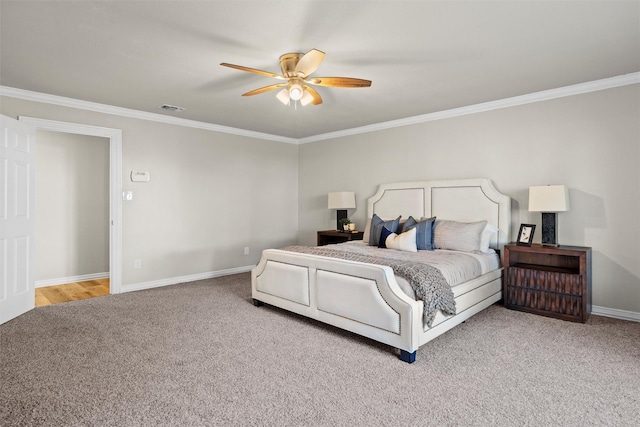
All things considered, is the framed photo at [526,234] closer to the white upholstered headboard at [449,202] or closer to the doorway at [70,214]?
the white upholstered headboard at [449,202]

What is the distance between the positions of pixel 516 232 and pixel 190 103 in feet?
13.7

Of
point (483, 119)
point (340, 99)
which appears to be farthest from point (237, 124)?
point (483, 119)

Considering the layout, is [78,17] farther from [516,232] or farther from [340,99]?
Result: [516,232]

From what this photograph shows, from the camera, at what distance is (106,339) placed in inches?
116

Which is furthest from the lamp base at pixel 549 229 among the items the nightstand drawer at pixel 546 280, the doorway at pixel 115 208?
the doorway at pixel 115 208

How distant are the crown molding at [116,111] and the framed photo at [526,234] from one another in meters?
4.12

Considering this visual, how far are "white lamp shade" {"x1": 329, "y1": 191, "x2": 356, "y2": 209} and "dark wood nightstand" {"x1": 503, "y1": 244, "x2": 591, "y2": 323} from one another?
2.39 metres

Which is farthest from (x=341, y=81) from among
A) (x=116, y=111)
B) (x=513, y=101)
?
(x=116, y=111)

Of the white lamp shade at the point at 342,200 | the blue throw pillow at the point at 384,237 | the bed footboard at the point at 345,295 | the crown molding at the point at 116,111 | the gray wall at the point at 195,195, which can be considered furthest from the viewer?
the white lamp shade at the point at 342,200

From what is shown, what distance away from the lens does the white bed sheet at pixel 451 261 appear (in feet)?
9.86

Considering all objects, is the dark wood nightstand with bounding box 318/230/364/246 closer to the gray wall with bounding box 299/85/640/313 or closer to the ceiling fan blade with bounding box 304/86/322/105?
the gray wall with bounding box 299/85/640/313

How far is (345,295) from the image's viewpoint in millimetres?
2930

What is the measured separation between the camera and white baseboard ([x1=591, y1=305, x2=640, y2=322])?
340cm

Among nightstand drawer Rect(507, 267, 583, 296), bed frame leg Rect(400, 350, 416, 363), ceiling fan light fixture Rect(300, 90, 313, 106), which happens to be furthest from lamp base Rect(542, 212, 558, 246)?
ceiling fan light fixture Rect(300, 90, 313, 106)
